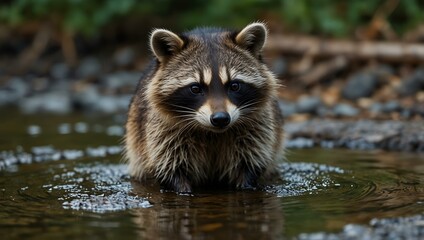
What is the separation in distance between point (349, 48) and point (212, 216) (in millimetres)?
6689

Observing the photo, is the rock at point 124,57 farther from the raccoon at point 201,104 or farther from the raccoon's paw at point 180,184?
the raccoon's paw at point 180,184

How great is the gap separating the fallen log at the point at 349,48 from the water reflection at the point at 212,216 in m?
5.39

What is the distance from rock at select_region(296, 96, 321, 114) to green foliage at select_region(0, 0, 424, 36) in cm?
170

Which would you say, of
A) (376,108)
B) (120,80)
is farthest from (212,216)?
(120,80)

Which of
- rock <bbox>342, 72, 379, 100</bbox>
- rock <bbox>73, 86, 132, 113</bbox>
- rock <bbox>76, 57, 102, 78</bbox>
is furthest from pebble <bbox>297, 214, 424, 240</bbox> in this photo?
rock <bbox>76, 57, 102, 78</bbox>

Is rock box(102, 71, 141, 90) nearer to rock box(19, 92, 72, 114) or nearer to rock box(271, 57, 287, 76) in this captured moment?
rock box(19, 92, 72, 114)

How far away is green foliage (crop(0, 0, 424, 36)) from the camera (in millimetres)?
10344

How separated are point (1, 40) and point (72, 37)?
72.3 inches

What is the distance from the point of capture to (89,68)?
12812 millimetres

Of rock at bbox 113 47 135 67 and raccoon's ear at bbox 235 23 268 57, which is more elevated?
rock at bbox 113 47 135 67

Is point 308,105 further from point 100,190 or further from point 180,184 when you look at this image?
point 100,190

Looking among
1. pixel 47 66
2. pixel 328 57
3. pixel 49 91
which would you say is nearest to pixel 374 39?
pixel 328 57

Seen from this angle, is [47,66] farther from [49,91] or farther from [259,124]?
[259,124]

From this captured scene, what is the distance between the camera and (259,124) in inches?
205
